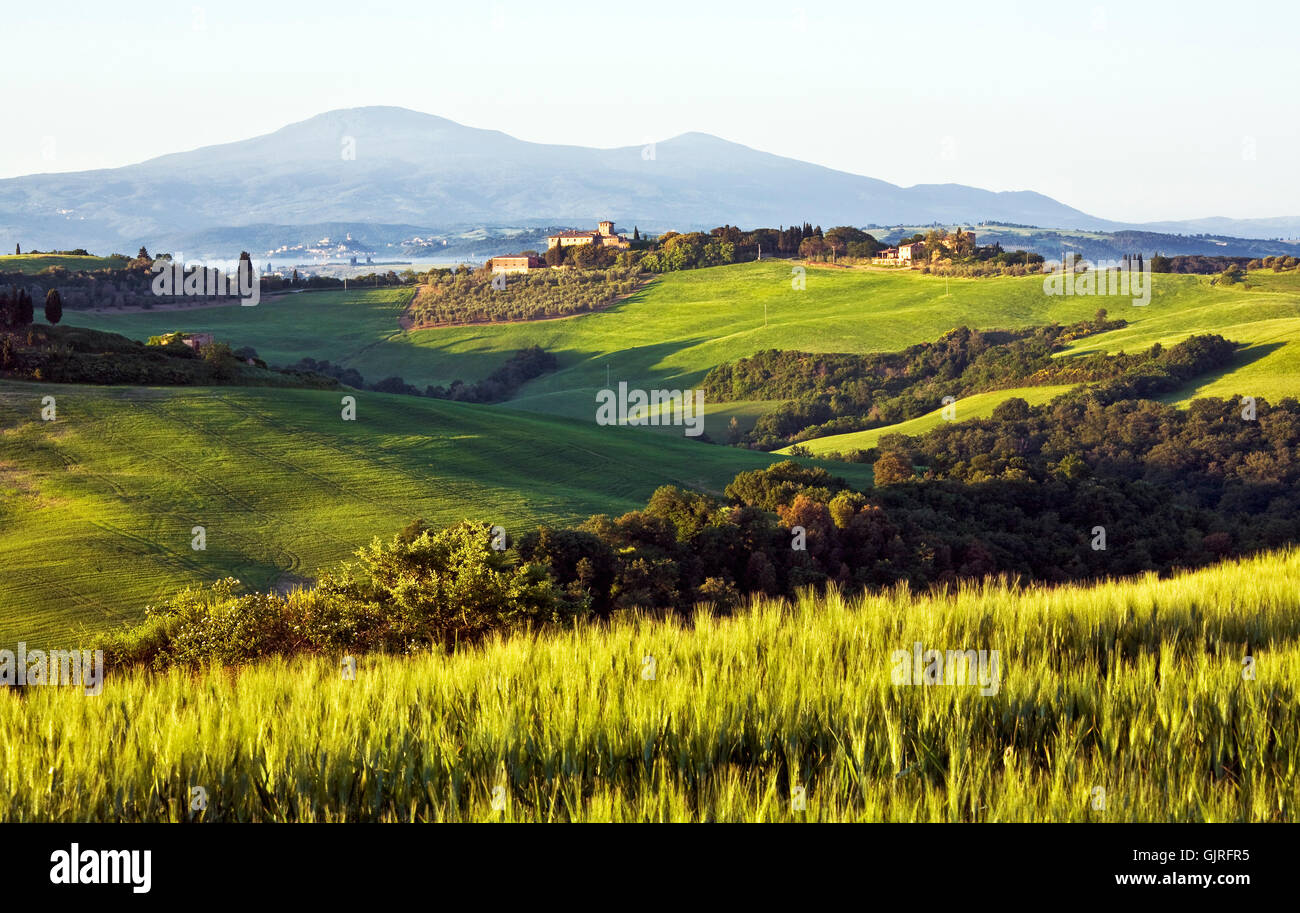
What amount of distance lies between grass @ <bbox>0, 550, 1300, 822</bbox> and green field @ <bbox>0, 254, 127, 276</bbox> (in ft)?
400

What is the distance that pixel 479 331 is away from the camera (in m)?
124

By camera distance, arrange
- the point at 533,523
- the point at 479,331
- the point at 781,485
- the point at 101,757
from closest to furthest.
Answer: the point at 101,757 → the point at 533,523 → the point at 781,485 → the point at 479,331

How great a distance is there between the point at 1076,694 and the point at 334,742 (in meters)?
4.90

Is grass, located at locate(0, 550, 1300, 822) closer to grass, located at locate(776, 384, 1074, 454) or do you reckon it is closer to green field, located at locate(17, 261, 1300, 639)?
green field, located at locate(17, 261, 1300, 639)

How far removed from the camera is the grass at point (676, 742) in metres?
6.02

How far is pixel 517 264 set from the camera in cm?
16038

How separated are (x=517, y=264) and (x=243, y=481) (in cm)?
13043

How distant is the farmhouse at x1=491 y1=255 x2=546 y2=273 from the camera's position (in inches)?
6142

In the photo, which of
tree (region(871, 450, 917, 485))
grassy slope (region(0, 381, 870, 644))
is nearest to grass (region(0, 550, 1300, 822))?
grassy slope (region(0, 381, 870, 644))

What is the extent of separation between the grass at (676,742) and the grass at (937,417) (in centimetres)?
6560

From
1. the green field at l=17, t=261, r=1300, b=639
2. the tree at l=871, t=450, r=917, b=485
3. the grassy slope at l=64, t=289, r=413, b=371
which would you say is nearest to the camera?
the green field at l=17, t=261, r=1300, b=639

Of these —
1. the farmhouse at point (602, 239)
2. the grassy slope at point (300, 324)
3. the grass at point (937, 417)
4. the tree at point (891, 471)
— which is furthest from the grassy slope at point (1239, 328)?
the farmhouse at point (602, 239)
